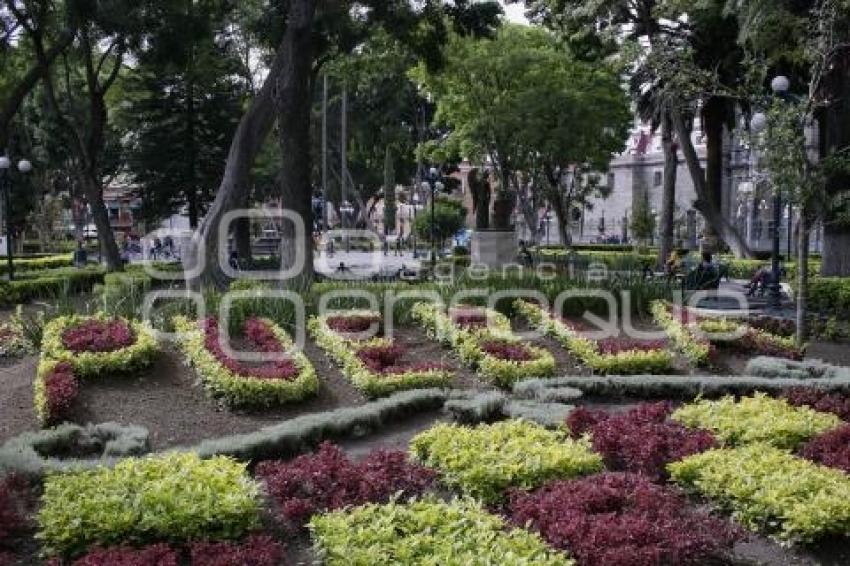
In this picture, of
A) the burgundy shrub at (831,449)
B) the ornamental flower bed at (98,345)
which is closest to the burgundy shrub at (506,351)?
the ornamental flower bed at (98,345)

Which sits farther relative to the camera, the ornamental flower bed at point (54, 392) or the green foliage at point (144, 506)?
the ornamental flower bed at point (54, 392)

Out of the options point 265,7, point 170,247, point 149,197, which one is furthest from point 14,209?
point 265,7

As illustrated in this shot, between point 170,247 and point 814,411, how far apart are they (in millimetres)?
39884

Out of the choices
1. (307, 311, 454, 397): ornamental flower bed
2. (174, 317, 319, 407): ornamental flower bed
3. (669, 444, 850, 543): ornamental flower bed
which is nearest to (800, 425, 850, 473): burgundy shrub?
(669, 444, 850, 543): ornamental flower bed

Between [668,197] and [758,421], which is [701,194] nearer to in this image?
[668,197]

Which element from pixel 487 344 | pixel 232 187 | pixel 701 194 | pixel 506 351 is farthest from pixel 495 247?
pixel 506 351

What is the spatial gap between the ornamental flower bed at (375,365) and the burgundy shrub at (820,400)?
319cm

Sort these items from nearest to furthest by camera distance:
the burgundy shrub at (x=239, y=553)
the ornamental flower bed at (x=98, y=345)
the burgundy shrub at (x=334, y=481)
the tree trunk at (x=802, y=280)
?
the burgundy shrub at (x=239, y=553) → the burgundy shrub at (x=334, y=481) → the ornamental flower bed at (x=98, y=345) → the tree trunk at (x=802, y=280)

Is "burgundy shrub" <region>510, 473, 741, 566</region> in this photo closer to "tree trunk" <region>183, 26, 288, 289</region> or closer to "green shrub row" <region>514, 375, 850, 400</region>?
"green shrub row" <region>514, 375, 850, 400</region>

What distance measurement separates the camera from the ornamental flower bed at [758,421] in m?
6.69

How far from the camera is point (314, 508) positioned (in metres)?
5.32

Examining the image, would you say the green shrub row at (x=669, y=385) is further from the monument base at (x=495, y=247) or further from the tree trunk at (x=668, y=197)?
the tree trunk at (x=668, y=197)

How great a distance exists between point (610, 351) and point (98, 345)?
5.33 m

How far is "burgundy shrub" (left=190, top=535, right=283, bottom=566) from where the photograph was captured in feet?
14.6
